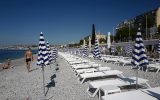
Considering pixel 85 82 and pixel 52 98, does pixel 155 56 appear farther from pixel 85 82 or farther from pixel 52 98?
pixel 52 98

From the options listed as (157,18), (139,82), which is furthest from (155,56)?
(157,18)

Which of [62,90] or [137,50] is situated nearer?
[137,50]

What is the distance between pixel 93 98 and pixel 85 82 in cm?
299

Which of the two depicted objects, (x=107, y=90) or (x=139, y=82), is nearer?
(x=107, y=90)

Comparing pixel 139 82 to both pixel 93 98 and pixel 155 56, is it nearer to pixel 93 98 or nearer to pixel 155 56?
pixel 93 98

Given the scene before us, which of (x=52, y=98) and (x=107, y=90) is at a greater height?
(x=107, y=90)

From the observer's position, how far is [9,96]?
340 inches

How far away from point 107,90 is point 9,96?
4.26 metres

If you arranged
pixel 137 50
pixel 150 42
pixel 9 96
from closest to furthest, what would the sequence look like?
pixel 137 50 < pixel 9 96 < pixel 150 42

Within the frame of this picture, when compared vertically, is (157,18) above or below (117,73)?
above

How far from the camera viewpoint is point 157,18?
258ft

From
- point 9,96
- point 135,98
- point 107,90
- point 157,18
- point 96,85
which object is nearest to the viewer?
point 135,98

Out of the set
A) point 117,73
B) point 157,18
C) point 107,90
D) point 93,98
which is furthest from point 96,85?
point 157,18

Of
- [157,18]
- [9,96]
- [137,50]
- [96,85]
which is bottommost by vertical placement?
[9,96]
